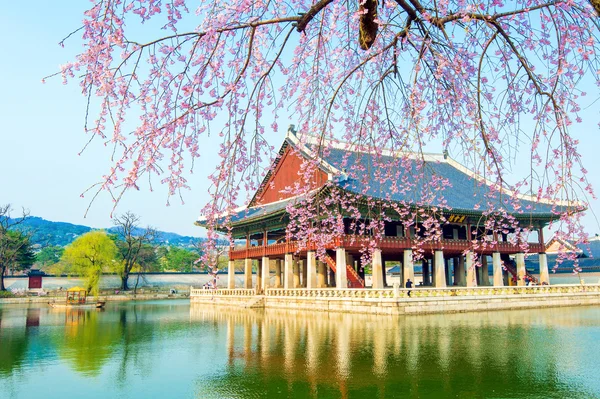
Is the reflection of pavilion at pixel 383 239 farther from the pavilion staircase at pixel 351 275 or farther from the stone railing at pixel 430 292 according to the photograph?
the stone railing at pixel 430 292

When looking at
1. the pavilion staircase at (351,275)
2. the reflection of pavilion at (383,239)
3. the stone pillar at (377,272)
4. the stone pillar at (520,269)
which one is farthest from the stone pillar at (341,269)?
the stone pillar at (520,269)

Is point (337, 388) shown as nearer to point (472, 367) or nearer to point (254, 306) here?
point (472, 367)

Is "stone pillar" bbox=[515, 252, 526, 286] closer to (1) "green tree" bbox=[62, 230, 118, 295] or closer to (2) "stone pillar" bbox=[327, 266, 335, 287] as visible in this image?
(2) "stone pillar" bbox=[327, 266, 335, 287]

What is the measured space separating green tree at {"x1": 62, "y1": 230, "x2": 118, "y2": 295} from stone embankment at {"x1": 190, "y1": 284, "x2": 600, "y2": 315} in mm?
24871

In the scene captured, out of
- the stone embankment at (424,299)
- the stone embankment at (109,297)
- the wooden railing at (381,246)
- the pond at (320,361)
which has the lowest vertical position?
the stone embankment at (109,297)

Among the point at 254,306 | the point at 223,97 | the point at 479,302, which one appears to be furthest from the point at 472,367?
the point at 254,306

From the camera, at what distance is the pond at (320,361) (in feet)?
31.3

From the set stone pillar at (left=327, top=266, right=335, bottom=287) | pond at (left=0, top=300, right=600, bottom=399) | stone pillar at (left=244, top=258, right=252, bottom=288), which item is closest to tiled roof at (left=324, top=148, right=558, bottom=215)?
stone pillar at (left=327, top=266, right=335, bottom=287)

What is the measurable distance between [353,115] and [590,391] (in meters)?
6.40

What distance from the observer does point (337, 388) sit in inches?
374

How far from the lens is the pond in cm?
955

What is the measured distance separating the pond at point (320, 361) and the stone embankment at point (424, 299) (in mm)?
3464

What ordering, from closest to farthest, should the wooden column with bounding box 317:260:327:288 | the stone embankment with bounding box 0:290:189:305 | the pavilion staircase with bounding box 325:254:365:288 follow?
the pavilion staircase with bounding box 325:254:365:288
the wooden column with bounding box 317:260:327:288
the stone embankment with bounding box 0:290:189:305

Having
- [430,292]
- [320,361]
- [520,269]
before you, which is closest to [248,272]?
[430,292]
